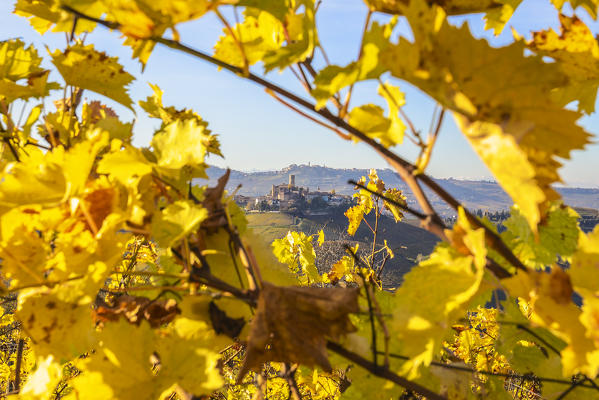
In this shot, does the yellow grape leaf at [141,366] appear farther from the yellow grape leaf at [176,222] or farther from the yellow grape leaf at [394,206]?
the yellow grape leaf at [394,206]

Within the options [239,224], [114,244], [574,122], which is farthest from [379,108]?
[114,244]

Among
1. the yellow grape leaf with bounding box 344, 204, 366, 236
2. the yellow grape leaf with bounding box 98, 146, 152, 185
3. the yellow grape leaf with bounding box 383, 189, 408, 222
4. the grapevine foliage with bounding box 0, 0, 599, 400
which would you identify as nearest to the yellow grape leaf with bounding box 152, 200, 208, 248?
the grapevine foliage with bounding box 0, 0, 599, 400

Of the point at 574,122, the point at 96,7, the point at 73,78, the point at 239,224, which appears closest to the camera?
the point at 574,122

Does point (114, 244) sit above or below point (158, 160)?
below

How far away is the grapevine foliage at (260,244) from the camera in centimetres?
50

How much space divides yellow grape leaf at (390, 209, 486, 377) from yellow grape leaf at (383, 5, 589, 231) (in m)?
0.13

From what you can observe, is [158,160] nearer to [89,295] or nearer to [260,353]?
[89,295]

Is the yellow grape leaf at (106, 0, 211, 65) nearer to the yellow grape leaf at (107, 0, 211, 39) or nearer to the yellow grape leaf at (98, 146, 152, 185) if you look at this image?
the yellow grape leaf at (107, 0, 211, 39)

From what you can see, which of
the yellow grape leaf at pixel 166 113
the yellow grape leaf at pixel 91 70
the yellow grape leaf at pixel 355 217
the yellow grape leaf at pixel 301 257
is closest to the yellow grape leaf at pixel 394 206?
the yellow grape leaf at pixel 355 217

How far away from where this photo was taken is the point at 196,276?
0.71 meters

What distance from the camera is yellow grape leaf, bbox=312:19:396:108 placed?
1.83 ft

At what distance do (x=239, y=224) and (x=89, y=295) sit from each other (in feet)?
1.10

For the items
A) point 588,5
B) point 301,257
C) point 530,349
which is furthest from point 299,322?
point 301,257

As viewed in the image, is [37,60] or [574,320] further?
[37,60]
